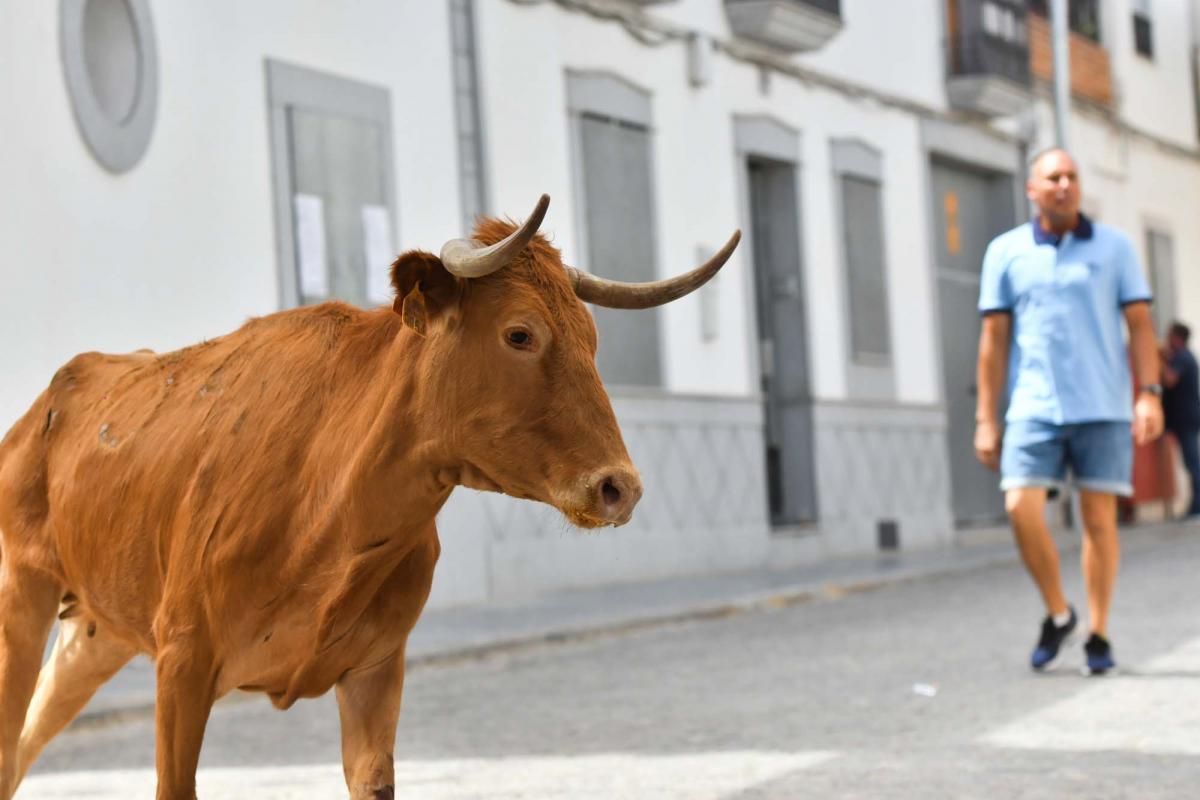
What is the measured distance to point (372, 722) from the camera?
15.1 ft

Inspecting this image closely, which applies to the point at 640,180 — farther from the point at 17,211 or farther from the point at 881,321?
the point at 17,211

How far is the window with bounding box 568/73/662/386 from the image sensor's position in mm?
17016

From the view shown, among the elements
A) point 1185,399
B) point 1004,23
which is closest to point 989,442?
point 1185,399

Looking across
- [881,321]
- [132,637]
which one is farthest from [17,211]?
[881,321]

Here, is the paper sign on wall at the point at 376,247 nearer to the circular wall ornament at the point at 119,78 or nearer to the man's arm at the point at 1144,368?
the circular wall ornament at the point at 119,78

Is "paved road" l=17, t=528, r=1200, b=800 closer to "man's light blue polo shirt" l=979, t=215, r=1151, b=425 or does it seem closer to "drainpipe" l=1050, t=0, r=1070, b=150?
"man's light blue polo shirt" l=979, t=215, r=1151, b=425

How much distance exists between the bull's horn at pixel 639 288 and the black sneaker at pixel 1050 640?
5453 mm

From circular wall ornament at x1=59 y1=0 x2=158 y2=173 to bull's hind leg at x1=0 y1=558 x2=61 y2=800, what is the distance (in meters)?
7.47

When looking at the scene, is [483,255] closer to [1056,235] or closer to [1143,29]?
[1056,235]

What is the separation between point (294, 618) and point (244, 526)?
0.22 metres

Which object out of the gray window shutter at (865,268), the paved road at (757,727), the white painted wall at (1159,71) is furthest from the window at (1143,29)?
the paved road at (757,727)

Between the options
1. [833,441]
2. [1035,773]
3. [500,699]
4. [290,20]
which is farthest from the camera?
[833,441]

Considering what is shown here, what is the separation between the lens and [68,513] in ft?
16.3

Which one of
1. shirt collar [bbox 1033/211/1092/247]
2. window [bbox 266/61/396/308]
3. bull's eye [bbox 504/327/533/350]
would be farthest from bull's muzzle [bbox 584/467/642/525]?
window [bbox 266/61/396/308]
